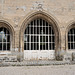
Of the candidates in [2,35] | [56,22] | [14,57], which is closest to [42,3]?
[56,22]

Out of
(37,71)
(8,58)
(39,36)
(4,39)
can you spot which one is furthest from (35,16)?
(37,71)

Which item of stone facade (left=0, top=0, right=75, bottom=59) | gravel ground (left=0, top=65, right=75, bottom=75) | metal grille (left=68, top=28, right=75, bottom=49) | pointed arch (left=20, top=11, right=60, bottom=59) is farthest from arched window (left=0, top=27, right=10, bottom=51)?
metal grille (left=68, top=28, right=75, bottom=49)

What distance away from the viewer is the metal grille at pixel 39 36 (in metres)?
7.70

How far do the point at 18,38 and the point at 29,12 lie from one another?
2.01 meters

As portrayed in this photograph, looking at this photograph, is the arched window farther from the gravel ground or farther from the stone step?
the gravel ground

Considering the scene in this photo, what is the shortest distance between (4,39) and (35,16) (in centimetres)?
281

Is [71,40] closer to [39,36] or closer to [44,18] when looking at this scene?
[39,36]

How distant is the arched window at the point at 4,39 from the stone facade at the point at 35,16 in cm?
36

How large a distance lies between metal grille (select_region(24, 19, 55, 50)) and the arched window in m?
1.30

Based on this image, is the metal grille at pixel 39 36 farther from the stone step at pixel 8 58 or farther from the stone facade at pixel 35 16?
the stone step at pixel 8 58

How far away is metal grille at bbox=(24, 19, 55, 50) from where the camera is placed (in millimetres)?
7699

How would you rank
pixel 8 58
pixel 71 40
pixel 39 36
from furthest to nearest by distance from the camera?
pixel 71 40 < pixel 39 36 < pixel 8 58

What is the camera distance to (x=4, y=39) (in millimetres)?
7469

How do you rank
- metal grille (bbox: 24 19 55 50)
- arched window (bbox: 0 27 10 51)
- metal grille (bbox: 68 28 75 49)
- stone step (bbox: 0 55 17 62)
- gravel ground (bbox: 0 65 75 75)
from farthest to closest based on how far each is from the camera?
1. metal grille (bbox: 68 28 75 49)
2. metal grille (bbox: 24 19 55 50)
3. arched window (bbox: 0 27 10 51)
4. stone step (bbox: 0 55 17 62)
5. gravel ground (bbox: 0 65 75 75)
